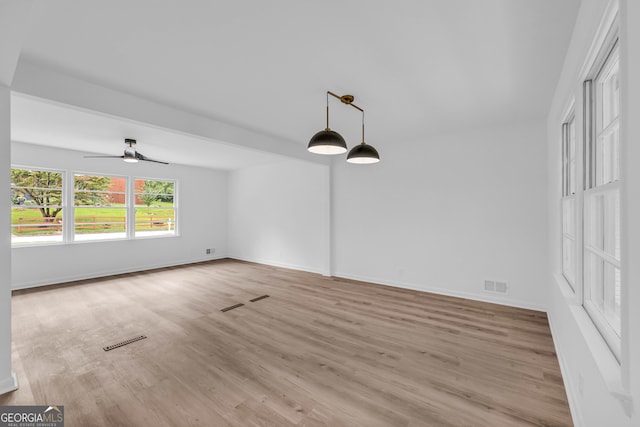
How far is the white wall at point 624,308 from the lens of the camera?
93cm

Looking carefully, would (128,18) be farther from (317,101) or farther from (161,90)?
(317,101)

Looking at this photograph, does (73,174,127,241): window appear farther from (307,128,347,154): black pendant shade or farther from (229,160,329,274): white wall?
(307,128,347,154): black pendant shade

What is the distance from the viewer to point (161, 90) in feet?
9.73

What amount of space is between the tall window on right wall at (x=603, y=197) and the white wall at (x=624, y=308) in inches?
3.4

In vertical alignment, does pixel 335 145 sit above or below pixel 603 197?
above

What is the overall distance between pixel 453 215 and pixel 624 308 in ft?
12.4

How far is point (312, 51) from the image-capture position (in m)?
2.23

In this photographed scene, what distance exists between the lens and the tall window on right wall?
148 centimetres

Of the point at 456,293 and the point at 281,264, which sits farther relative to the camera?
the point at 281,264

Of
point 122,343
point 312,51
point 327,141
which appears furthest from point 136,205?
point 312,51

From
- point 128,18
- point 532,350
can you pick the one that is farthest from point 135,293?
point 532,350

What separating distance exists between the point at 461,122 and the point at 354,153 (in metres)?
2.09

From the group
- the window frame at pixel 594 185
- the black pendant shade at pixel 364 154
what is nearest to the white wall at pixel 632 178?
the window frame at pixel 594 185

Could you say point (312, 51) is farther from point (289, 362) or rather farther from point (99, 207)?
point (99, 207)
